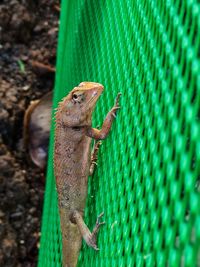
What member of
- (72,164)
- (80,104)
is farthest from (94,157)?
(80,104)

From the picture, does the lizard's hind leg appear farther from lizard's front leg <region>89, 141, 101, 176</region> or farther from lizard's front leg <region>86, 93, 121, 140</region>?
lizard's front leg <region>86, 93, 121, 140</region>

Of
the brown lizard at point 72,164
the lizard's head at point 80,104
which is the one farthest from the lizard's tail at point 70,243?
the lizard's head at point 80,104

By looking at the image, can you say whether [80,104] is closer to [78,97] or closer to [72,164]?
[78,97]

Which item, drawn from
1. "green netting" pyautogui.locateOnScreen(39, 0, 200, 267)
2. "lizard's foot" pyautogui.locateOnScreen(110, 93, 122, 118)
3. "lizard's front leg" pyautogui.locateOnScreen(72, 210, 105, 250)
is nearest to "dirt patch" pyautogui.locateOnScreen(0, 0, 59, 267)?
"green netting" pyautogui.locateOnScreen(39, 0, 200, 267)

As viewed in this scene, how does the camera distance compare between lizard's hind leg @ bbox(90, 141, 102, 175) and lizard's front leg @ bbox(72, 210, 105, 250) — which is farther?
lizard's hind leg @ bbox(90, 141, 102, 175)

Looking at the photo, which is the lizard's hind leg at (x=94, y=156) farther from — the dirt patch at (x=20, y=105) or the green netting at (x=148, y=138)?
the dirt patch at (x=20, y=105)

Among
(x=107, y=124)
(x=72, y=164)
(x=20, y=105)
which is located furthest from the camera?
(x=20, y=105)
